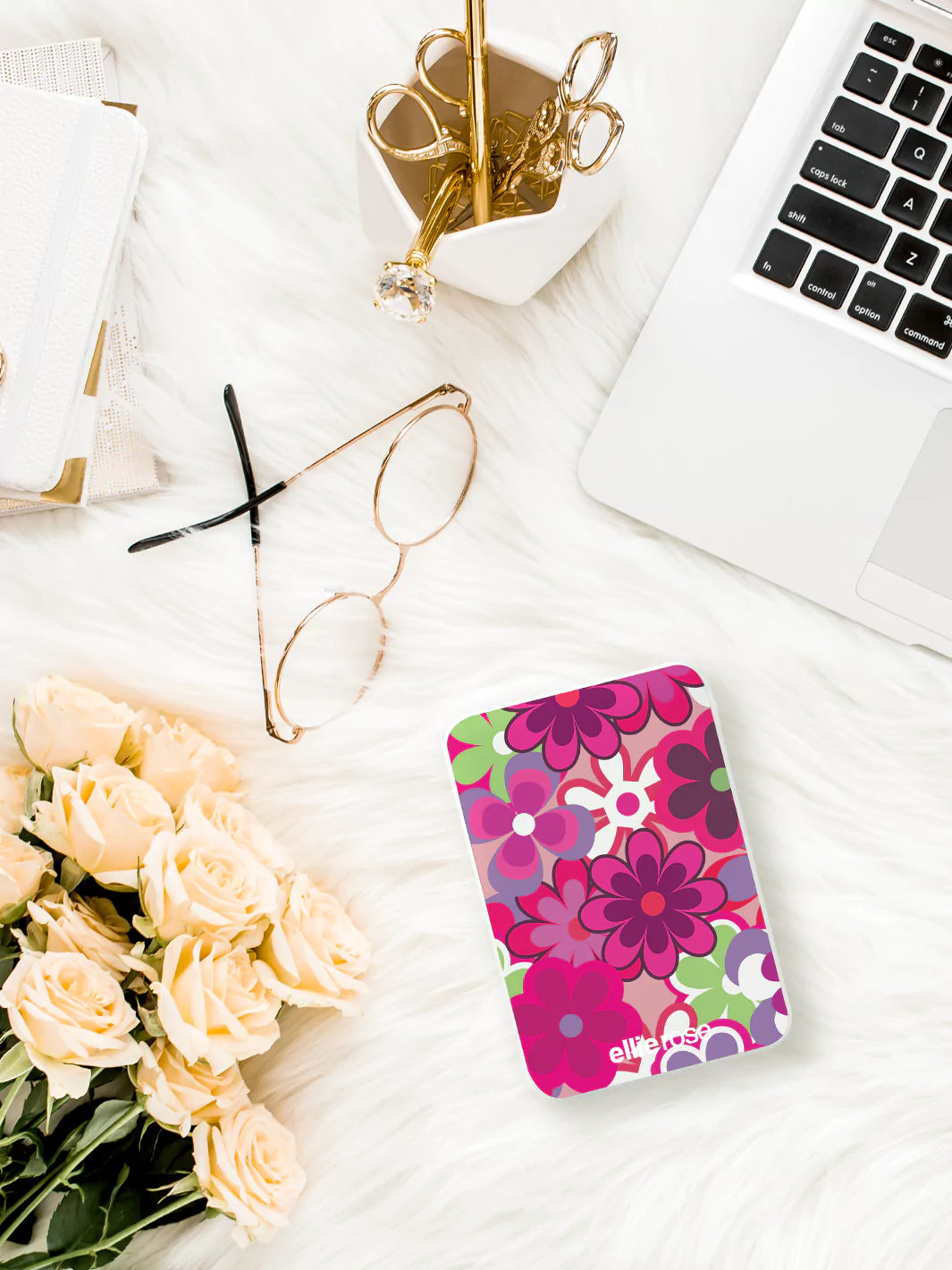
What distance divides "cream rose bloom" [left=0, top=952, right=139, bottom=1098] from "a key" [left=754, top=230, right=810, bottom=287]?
1.51 feet

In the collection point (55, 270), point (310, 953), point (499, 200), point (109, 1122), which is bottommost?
point (109, 1122)

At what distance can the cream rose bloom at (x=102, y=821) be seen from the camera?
16.2 inches

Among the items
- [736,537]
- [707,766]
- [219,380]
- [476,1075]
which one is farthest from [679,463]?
[476,1075]

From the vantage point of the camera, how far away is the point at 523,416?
0.52 meters

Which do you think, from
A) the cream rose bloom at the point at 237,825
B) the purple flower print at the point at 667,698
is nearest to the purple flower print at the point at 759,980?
the purple flower print at the point at 667,698

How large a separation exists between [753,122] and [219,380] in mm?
319

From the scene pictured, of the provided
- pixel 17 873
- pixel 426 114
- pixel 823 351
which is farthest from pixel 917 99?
pixel 17 873

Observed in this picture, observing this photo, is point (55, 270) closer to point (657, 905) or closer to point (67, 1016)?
point (67, 1016)

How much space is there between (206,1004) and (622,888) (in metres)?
0.23

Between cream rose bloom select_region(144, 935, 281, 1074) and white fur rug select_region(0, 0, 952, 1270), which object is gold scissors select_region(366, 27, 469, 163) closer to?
white fur rug select_region(0, 0, 952, 1270)

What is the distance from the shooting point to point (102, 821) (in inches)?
16.2

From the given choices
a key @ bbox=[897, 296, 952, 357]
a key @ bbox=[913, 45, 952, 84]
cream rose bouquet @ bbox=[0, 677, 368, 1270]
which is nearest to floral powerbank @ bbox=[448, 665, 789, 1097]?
cream rose bouquet @ bbox=[0, 677, 368, 1270]

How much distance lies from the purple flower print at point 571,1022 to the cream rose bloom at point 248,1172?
14cm

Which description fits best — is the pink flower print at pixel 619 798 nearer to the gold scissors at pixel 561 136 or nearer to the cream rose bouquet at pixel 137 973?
the cream rose bouquet at pixel 137 973
